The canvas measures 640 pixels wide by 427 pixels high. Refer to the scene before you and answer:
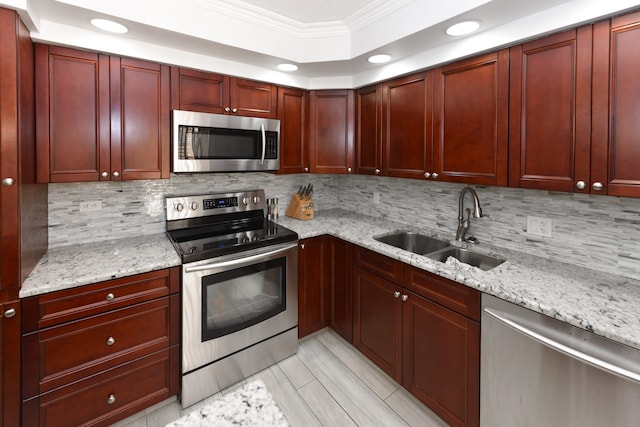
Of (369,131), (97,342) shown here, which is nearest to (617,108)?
(369,131)

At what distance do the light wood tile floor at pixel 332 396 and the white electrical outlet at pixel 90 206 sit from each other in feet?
4.55

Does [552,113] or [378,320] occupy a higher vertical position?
[552,113]

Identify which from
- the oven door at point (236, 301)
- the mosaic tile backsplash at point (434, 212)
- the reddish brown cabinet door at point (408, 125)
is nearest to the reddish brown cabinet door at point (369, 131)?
the reddish brown cabinet door at point (408, 125)

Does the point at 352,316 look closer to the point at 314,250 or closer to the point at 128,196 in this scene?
the point at 314,250

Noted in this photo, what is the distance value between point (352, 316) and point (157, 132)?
199cm

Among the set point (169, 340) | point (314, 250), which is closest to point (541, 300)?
point (314, 250)

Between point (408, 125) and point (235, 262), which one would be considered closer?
point (235, 262)

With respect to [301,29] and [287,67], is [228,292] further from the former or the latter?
[301,29]

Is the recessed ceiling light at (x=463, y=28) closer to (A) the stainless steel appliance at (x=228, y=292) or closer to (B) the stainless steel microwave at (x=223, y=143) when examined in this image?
(B) the stainless steel microwave at (x=223, y=143)

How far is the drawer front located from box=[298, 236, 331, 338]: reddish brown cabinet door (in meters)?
0.98

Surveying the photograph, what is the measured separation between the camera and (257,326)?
2.24m

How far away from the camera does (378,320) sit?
2225 mm

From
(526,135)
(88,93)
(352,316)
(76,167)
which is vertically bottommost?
(352,316)

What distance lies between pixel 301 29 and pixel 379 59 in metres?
0.65
